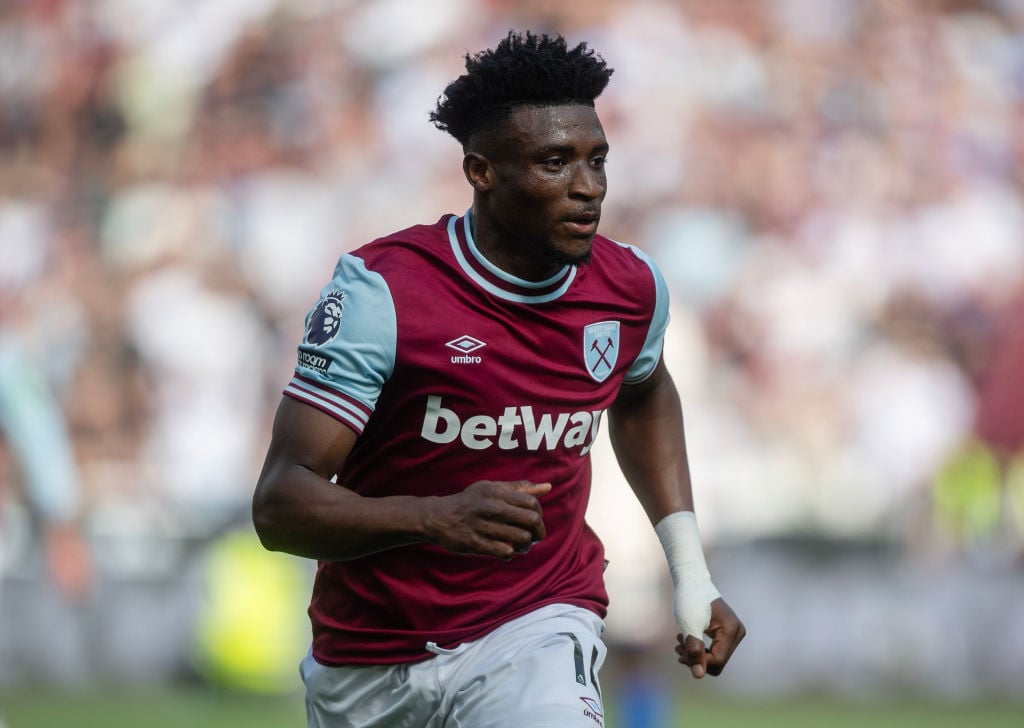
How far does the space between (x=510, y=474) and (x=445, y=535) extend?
57 cm

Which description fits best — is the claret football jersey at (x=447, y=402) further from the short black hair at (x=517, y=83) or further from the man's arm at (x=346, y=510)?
the short black hair at (x=517, y=83)

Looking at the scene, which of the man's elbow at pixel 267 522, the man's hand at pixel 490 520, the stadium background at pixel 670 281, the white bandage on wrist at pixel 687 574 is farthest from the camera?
the stadium background at pixel 670 281

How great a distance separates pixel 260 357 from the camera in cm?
1230

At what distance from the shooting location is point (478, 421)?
4.05 meters

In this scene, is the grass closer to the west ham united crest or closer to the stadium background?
the stadium background

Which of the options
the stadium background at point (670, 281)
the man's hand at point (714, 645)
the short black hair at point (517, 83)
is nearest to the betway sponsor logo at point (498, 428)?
the man's hand at point (714, 645)

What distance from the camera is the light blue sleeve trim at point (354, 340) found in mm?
3859

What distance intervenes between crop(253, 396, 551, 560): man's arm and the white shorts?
44cm

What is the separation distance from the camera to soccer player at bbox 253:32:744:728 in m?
3.88

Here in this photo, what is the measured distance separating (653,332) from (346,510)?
1.16m

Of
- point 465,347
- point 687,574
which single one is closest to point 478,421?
point 465,347

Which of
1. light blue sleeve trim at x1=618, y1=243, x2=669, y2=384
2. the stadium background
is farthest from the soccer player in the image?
the stadium background

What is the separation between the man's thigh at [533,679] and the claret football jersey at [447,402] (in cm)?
7

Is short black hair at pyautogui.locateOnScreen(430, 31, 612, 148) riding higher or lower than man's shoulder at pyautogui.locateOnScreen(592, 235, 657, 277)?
higher
